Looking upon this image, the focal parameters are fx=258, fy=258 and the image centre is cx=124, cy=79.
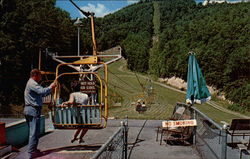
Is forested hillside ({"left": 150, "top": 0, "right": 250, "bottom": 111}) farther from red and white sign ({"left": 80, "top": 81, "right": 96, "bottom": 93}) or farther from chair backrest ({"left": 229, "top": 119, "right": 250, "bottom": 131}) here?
red and white sign ({"left": 80, "top": 81, "right": 96, "bottom": 93})

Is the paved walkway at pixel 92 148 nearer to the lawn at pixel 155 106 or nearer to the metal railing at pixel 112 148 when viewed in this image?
the metal railing at pixel 112 148

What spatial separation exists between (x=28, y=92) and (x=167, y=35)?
165 ft

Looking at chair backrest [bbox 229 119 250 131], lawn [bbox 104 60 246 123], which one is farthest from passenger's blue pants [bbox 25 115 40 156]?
lawn [bbox 104 60 246 123]

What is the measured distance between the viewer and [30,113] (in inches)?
212

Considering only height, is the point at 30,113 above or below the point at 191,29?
below

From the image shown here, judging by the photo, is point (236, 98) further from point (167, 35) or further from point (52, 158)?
point (52, 158)

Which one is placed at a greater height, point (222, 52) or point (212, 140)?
point (222, 52)

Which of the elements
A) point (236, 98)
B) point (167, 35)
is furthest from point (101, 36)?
point (236, 98)

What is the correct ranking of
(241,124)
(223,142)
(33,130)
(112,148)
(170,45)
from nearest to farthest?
1. (112,148)
2. (223,142)
3. (33,130)
4. (241,124)
5. (170,45)

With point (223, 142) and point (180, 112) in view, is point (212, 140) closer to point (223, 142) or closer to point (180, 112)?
point (223, 142)

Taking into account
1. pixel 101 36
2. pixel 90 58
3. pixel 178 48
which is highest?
pixel 101 36

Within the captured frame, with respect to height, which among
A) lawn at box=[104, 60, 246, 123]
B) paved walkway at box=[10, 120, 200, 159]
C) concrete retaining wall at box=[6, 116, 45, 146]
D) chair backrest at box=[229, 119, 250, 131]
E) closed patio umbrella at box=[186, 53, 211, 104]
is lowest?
lawn at box=[104, 60, 246, 123]

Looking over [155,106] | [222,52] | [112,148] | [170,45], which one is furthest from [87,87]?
[170,45]

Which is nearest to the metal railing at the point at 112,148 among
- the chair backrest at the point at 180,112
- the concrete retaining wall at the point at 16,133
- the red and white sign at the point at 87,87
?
the red and white sign at the point at 87,87
